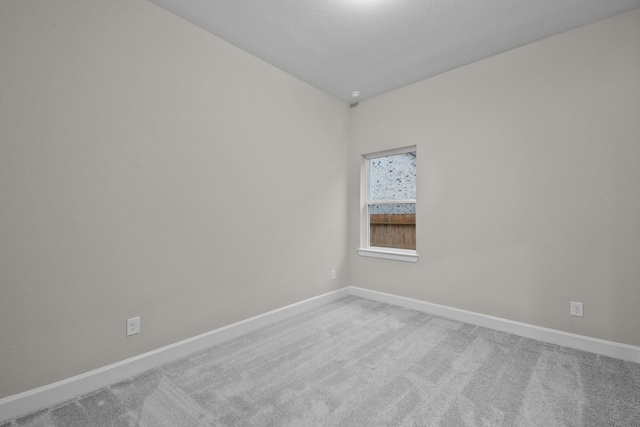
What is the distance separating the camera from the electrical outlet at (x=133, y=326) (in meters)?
Result: 1.96

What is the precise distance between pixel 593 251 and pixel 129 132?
12.1ft

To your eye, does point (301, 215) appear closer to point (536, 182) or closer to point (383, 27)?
point (383, 27)

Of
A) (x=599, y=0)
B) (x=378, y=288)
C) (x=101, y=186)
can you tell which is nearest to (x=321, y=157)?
(x=378, y=288)

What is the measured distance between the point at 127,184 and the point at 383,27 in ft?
7.75

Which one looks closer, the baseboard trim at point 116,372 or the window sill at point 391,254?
the baseboard trim at point 116,372

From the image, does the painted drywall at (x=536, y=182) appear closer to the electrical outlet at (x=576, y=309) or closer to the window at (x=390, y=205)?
the electrical outlet at (x=576, y=309)

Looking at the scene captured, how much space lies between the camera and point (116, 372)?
1864mm

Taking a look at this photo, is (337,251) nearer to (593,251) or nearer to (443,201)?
(443,201)

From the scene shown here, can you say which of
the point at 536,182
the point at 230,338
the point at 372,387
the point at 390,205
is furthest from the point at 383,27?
the point at 230,338

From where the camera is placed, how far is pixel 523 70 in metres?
2.60

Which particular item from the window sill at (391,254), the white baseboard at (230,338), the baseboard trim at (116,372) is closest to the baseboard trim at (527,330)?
the white baseboard at (230,338)

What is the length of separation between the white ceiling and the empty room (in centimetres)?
2

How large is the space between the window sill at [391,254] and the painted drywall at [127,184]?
116cm

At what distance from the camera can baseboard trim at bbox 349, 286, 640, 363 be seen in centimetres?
214
